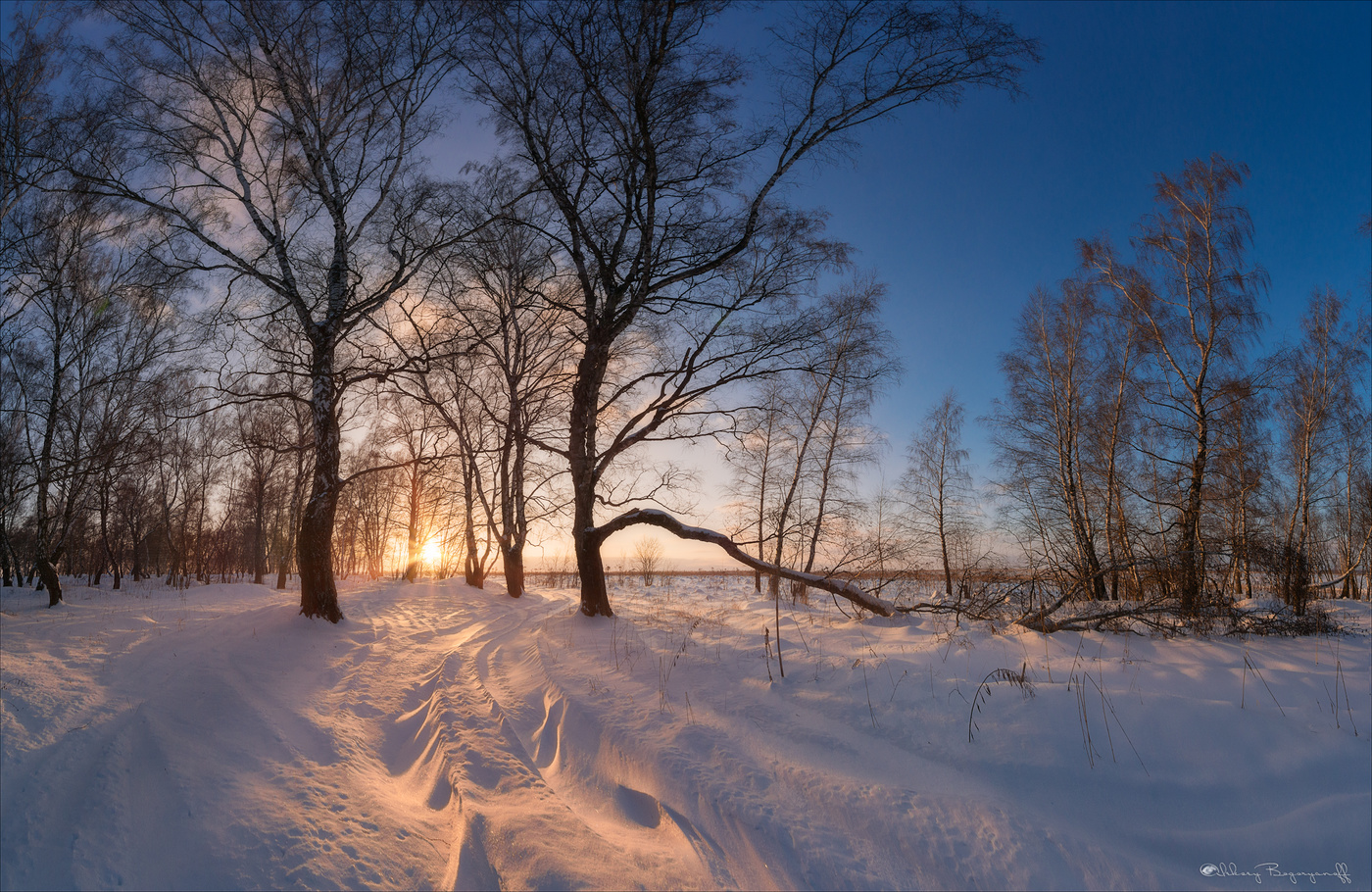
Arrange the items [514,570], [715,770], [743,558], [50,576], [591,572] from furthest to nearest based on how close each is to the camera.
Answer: [514,570]
[50,576]
[591,572]
[743,558]
[715,770]

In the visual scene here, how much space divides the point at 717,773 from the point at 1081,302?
712 inches

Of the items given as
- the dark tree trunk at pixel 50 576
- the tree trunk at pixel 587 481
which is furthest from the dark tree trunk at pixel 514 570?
the dark tree trunk at pixel 50 576

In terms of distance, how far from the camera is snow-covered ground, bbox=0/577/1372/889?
2592mm

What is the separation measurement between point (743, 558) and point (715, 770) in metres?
4.88

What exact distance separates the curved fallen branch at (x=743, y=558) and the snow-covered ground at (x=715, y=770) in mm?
1504

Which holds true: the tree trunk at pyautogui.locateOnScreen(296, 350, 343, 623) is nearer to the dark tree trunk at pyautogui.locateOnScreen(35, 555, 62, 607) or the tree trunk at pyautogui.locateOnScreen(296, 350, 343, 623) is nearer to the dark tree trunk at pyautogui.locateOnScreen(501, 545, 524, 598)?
the dark tree trunk at pyautogui.locateOnScreen(501, 545, 524, 598)

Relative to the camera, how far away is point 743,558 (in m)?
8.38

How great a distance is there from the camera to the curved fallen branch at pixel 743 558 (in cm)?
753

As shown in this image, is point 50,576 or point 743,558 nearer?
point 743,558

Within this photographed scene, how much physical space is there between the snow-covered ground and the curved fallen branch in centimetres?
150

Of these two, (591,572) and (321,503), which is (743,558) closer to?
(591,572)

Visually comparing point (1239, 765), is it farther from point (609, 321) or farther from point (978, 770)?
point (609, 321)

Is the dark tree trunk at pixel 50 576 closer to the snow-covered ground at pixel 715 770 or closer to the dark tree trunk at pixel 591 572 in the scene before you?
the snow-covered ground at pixel 715 770

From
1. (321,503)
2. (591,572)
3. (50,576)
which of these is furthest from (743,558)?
(50,576)
